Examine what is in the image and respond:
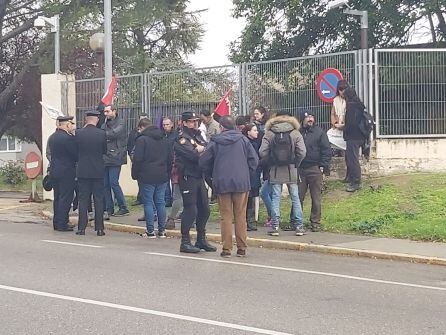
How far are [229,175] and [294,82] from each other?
5.92 m

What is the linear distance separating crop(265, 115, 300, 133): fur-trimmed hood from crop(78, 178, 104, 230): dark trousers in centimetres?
303

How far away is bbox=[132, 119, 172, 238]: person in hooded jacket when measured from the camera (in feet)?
37.0

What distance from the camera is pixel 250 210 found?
12.6 meters

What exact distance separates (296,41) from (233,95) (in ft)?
40.1

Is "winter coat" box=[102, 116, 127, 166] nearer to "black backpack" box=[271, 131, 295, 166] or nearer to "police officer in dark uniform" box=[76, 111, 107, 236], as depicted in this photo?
"police officer in dark uniform" box=[76, 111, 107, 236]

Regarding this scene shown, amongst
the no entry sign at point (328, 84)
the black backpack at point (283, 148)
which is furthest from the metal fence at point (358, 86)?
the black backpack at point (283, 148)

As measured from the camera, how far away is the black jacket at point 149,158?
11.3m

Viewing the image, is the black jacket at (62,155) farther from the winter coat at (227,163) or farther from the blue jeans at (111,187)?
the winter coat at (227,163)

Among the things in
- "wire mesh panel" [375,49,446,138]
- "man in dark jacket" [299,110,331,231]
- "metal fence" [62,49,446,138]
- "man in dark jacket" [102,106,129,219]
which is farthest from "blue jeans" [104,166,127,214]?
"wire mesh panel" [375,49,446,138]

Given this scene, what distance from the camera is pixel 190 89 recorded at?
16828 mm

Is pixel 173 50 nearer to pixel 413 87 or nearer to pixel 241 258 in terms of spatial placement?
pixel 413 87

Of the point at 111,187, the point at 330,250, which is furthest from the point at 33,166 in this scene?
the point at 330,250

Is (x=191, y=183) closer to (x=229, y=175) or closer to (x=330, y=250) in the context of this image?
(x=229, y=175)

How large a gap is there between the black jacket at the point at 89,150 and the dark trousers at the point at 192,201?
235 cm
